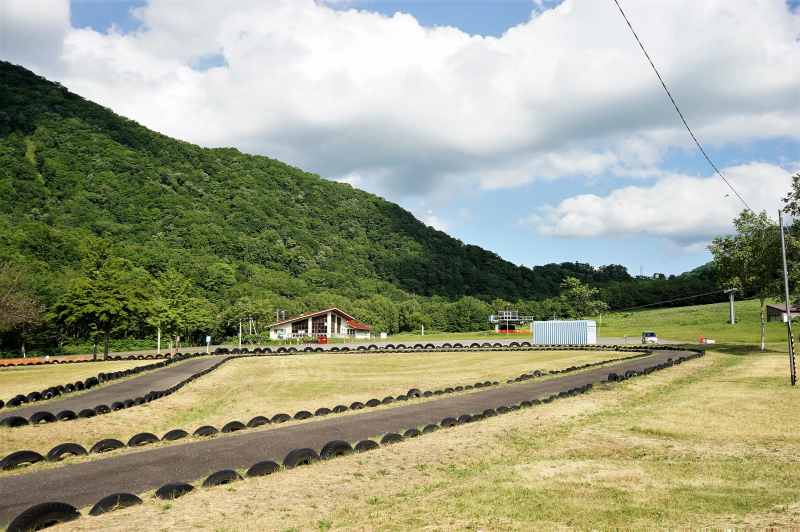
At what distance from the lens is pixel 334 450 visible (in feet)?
44.3

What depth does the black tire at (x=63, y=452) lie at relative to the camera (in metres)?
13.3

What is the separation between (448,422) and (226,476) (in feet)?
26.2

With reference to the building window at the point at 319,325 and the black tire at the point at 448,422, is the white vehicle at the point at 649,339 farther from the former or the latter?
the building window at the point at 319,325

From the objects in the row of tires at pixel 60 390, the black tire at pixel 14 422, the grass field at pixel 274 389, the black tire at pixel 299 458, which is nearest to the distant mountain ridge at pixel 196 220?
the row of tires at pixel 60 390

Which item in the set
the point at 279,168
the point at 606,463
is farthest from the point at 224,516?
the point at 279,168

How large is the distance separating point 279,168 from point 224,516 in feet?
617

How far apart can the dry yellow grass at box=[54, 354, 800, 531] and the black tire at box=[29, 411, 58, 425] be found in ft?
35.5

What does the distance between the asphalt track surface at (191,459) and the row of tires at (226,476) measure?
2.75ft

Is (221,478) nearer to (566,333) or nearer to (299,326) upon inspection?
(566,333)

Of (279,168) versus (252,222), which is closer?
(252,222)

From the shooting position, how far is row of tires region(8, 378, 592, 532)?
8.45m

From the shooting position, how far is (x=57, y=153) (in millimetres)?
133000

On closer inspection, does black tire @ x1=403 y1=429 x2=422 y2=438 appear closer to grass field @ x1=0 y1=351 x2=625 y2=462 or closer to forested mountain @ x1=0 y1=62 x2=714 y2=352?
grass field @ x1=0 y1=351 x2=625 y2=462

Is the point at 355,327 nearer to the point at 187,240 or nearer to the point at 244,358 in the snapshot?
the point at 187,240
